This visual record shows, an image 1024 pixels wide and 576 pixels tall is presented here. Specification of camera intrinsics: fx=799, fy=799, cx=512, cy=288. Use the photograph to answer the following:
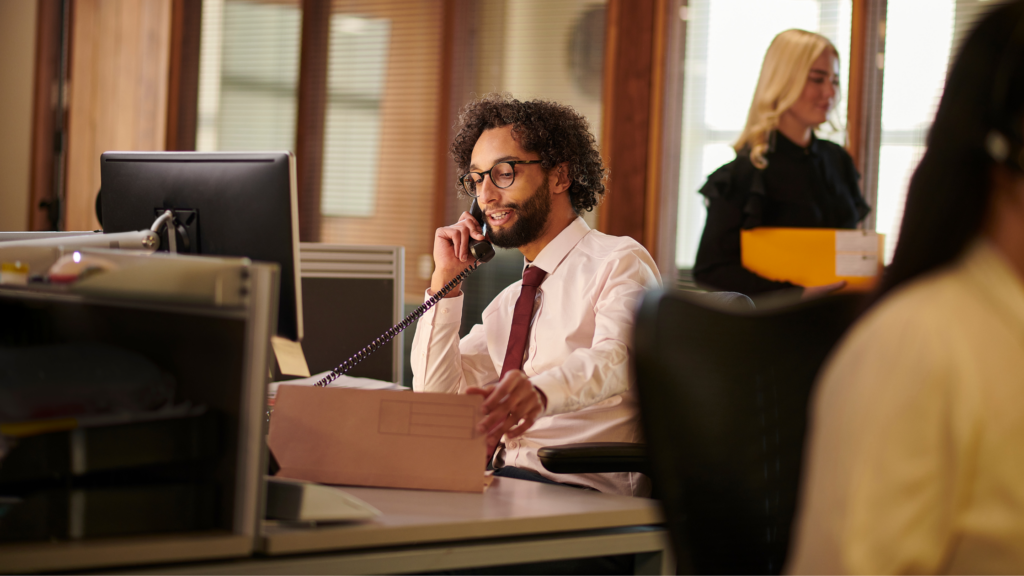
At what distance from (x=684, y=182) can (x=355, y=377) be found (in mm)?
1999

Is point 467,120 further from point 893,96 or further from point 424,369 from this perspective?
point 893,96

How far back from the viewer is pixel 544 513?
1.16 metres

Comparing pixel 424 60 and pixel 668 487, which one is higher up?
pixel 424 60

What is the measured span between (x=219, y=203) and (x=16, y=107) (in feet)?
13.0

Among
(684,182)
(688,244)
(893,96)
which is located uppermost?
(893,96)

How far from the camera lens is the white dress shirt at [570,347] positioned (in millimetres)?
1606

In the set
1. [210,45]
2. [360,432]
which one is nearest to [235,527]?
[360,432]

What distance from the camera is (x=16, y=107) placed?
14.6 feet

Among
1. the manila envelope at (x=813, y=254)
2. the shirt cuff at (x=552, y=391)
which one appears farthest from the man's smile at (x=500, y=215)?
the manila envelope at (x=813, y=254)

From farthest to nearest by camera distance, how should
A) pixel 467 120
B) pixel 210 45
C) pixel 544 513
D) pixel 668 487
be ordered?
pixel 210 45
pixel 467 120
pixel 544 513
pixel 668 487

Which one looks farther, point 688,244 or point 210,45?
point 210,45

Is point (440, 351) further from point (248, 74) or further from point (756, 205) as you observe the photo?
point (248, 74)

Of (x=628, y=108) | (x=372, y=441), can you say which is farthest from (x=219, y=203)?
(x=628, y=108)

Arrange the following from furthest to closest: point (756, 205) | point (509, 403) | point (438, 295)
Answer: point (756, 205)
point (438, 295)
point (509, 403)
